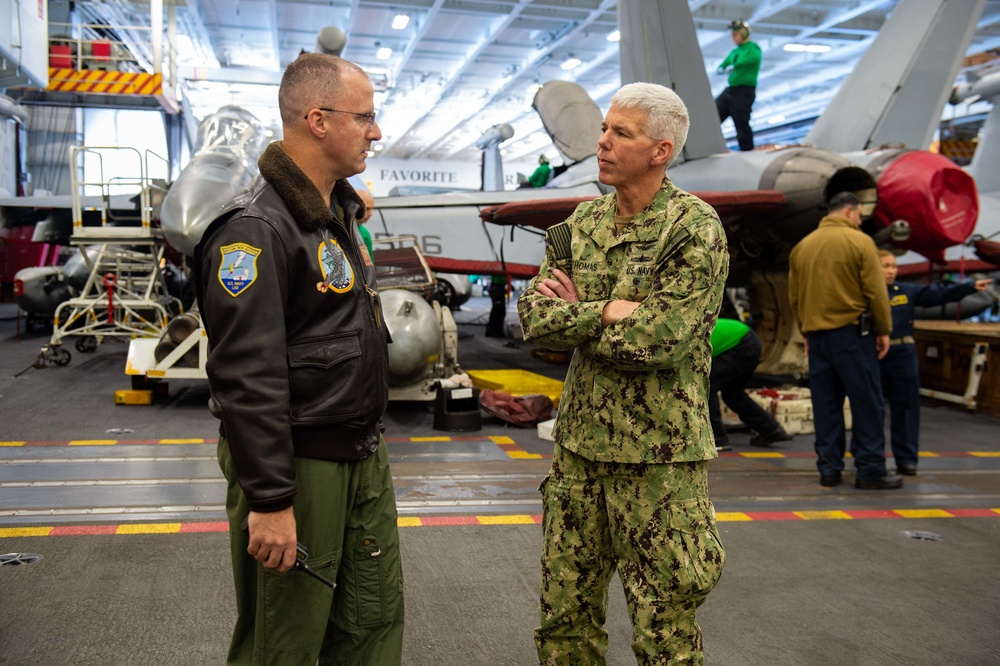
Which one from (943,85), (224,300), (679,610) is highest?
(943,85)

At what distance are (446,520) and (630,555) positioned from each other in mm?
2509

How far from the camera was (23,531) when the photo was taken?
4055mm

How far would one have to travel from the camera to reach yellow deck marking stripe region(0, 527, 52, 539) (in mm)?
4012

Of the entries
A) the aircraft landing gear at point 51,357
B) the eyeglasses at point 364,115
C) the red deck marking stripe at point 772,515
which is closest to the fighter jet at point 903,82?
the red deck marking stripe at point 772,515

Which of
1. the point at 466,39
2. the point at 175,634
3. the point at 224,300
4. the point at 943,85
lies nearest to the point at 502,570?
the point at 175,634

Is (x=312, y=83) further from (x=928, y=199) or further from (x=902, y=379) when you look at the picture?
(x=928, y=199)

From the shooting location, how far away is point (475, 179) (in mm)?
41250

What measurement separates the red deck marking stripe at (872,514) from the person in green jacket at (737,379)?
1.27 m

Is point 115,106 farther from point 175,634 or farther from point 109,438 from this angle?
point 175,634

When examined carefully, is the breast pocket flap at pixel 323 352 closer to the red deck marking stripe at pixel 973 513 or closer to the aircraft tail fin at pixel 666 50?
the red deck marking stripe at pixel 973 513

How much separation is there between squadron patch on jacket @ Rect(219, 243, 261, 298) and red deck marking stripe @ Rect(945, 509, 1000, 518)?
16.1 feet

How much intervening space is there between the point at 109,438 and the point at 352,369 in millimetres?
5152

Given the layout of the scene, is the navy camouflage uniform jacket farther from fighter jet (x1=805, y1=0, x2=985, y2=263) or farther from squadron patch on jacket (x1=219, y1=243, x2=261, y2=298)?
fighter jet (x1=805, y1=0, x2=985, y2=263)

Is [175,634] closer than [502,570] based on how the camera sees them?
Yes
